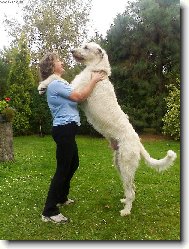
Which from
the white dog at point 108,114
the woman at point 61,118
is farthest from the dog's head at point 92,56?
the woman at point 61,118

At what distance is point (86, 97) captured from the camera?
160 inches

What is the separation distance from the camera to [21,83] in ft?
19.1

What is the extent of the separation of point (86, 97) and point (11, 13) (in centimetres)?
149

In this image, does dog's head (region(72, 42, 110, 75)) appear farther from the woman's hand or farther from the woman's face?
the woman's face

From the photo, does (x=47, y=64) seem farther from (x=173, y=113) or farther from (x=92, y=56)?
(x=173, y=113)

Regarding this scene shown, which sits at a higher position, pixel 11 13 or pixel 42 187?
pixel 11 13

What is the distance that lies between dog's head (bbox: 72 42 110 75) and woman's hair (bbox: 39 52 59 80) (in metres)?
0.21

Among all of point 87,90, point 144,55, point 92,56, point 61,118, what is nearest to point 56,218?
point 61,118

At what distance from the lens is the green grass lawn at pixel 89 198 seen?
407cm

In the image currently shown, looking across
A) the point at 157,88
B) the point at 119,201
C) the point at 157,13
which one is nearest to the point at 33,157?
the point at 119,201

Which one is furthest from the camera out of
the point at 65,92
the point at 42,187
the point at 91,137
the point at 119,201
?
the point at 91,137

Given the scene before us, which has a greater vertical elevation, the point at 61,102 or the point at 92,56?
the point at 92,56

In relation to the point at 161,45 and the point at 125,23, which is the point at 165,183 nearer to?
the point at 161,45

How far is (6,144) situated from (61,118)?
2.73 metres
